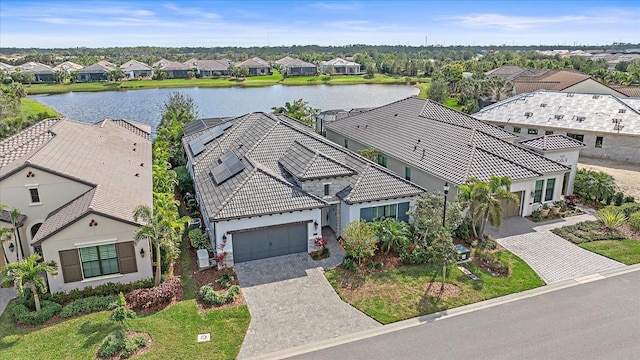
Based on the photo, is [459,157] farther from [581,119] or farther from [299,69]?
[299,69]

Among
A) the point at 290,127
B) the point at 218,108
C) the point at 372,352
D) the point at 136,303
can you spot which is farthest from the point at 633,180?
the point at 218,108

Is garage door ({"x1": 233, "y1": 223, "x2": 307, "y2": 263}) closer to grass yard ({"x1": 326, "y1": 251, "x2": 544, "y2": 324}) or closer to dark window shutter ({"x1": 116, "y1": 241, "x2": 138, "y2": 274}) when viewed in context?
grass yard ({"x1": 326, "y1": 251, "x2": 544, "y2": 324})

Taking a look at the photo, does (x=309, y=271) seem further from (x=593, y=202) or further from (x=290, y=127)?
(x=593, y=202)

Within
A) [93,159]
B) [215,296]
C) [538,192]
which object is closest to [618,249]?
[538,192]

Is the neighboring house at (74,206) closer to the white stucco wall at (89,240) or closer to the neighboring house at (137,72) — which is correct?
the white stucco wall at (89,240)

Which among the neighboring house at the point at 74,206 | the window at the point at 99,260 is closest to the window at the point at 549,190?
the neighboring house at the point at 74,206

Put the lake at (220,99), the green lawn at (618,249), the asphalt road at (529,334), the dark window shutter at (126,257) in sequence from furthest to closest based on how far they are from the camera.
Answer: the lake at (220,99) < the green lawn at (618,249) < the dark window shutter at (126,257) < the asphalt road at (529,334)

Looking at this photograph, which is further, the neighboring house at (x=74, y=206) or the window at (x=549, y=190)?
the window at (x=549, y=190)

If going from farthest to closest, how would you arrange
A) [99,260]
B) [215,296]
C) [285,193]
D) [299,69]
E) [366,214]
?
[299,69] < [366,214] < [285,193] < [99,260] < [215,296]
